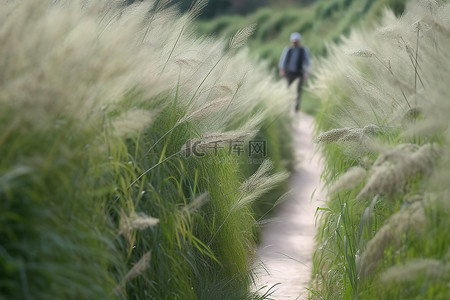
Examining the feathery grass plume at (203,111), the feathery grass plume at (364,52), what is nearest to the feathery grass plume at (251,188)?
the feathery grass plume at (203,111)

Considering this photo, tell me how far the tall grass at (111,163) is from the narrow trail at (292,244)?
1.39 ft

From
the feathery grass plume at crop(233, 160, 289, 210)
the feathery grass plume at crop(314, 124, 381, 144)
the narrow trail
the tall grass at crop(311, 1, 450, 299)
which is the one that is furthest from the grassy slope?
the feathery grass plume at crop(314, 124, 381, 144)

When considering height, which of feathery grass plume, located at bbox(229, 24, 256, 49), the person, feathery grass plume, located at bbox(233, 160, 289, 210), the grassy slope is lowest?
the grassy slope

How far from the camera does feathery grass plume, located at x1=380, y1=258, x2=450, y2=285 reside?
197cm

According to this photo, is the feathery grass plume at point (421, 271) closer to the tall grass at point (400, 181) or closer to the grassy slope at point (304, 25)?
the tall grass at point (400, 181)

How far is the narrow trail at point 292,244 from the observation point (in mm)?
3850

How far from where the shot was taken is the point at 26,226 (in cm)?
183

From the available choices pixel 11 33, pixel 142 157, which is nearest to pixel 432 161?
pixel 142 157

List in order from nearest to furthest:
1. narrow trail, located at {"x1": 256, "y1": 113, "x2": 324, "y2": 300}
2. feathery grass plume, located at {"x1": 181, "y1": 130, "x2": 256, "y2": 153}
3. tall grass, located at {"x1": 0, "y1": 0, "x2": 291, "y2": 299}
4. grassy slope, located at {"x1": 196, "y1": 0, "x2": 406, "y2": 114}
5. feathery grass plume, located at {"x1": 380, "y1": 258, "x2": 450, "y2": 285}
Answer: tall grass, located at {"x1": 0, "y1": 0, "x2": 291, "y2": 299} < feathery grass plume, located at {"x1": 380, "y1": 258, "x2": 450, "y2": 285} < feathery grass plume, located at {"x1": 181, "y1": 130, "x2": 256, "y2": 153} < narrow trail, located at {"x1": 256, "y1": 113, "x2": 324, "y2": 300} < grassy slope, located at {"x1": 196, "y1": 0, "x2": 406, "y2": 114}

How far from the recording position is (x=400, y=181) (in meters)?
2.15

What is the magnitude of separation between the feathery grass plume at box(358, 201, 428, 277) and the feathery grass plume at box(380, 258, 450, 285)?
116 millimetres

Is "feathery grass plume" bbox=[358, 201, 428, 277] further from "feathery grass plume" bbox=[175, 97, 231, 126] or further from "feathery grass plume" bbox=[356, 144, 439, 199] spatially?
"feathery grass plume" bbox=[175, 97, 231, 126]

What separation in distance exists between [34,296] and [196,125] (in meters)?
1.63

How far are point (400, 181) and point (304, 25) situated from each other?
22.2 m
